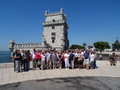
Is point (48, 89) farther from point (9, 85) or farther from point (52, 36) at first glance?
point (52, 36)

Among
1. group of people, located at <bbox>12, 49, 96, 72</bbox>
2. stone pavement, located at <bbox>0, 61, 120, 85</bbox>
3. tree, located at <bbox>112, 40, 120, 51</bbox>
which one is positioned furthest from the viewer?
tree, located at <bbox>112, 40, 120, 51</bbox>

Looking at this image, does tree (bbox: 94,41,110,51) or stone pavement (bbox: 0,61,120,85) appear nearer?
stone pavement (bbox: 0,61,120,85)

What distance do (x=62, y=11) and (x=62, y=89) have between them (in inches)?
2093

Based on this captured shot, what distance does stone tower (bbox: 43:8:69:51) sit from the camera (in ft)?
177

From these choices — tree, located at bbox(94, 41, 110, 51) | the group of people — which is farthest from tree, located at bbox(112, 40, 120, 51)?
the group of people

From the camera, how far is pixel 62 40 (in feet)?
172

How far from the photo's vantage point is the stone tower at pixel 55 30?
177 ft

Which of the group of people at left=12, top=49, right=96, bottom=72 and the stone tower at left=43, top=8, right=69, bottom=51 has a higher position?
the stone tower at left=43, top=8, right=69, bottom=51

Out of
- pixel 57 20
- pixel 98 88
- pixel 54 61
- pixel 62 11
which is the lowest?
pixel 98 88

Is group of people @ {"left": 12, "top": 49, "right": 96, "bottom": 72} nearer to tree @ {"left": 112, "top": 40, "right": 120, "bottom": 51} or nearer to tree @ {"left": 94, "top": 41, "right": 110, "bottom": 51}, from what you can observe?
tree @ {"left": 94, "top": 41, "right": 110, "bottom": 51}

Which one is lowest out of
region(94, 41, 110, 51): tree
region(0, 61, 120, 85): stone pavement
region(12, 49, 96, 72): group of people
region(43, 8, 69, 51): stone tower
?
region(0, 61, 120, 85): stone pavement

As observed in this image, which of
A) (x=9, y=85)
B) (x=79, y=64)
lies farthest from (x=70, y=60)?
(x=9, y=85)

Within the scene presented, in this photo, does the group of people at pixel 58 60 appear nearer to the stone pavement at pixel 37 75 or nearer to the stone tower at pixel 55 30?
the stone pavement at pixel 37 75

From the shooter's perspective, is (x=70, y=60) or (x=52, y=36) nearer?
(x=70, y=60)
